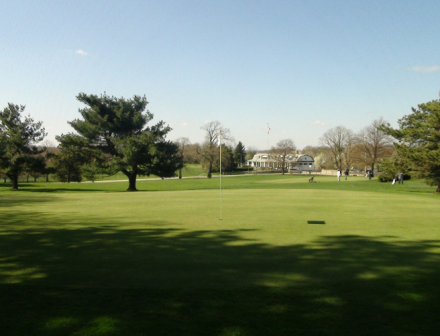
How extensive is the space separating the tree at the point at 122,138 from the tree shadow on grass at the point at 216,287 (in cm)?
3664

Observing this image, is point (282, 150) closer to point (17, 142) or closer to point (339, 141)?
point (339, 141)

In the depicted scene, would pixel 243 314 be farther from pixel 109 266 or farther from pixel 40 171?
pixel 40 171

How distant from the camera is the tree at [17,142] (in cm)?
4450

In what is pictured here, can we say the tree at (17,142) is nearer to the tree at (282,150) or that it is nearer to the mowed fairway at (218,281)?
the mowed fairway at (218,281)

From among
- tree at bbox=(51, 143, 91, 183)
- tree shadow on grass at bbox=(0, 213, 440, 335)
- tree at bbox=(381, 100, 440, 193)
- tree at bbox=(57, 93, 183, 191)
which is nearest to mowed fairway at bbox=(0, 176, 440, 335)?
tree shadow on grass at bbox=(0, 213, 440, 335)

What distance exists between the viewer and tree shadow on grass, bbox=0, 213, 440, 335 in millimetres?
4602

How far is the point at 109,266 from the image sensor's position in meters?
7.26

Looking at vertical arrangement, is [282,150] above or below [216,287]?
above

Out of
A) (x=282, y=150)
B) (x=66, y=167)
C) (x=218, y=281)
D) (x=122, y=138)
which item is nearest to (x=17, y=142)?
(x=122, y=138)

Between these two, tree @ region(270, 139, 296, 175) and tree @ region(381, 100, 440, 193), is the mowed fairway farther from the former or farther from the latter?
tree @ region(270, 139, 296, 175)

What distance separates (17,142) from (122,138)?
492 inches

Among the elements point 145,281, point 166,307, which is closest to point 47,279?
point 145,281

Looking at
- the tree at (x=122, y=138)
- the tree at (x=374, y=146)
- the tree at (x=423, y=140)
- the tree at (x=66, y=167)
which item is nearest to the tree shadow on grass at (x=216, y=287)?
the tree at (x=423, y=140)

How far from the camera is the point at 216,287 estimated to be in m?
6.02
